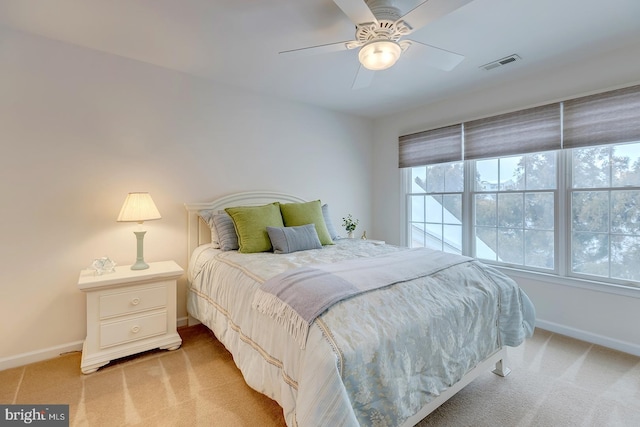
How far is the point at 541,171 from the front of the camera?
111 inches

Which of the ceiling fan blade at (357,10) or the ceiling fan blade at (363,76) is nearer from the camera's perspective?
the ceiling fan blade at (357,10)

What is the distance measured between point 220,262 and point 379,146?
308 cm

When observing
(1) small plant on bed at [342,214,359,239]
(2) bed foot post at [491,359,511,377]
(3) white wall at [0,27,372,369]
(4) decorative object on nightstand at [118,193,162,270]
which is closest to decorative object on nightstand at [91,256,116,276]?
(4) decorative object on nightstand at [118,193,162,270]

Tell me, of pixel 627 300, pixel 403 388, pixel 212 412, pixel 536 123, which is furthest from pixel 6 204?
pixel 627 300

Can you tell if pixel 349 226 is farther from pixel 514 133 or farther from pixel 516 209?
pixel 514 133

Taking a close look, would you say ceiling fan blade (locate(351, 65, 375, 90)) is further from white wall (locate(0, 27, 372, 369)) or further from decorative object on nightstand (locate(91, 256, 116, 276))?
decorative object on nightstand (locate(91, 256, 116, 276))

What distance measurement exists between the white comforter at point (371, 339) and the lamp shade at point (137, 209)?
75cm

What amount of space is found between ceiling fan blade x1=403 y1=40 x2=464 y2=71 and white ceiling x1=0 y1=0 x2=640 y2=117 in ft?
0.35

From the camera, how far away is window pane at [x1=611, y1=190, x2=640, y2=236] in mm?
2334

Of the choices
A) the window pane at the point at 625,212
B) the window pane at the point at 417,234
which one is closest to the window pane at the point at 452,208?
the window pane at the point at 417,234

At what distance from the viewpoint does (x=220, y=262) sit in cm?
226

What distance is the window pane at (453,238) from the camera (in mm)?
3486

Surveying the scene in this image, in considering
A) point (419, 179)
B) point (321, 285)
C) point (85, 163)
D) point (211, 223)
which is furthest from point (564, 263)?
point (85, 163)

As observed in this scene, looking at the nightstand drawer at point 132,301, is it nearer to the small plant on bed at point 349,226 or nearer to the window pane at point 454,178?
the small plant on bed at point 349,226
